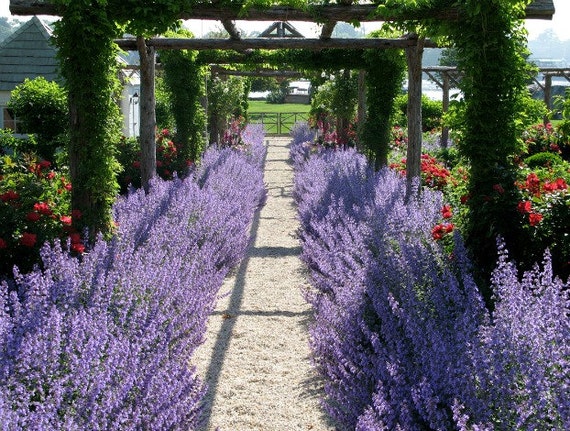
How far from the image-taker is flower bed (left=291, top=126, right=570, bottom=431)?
8.38 ft

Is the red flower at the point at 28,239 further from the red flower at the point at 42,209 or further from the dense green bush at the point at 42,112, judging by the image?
the dense green bush at the point at 42,112

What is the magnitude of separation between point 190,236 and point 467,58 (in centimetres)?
288

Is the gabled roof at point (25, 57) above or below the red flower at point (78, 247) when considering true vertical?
above

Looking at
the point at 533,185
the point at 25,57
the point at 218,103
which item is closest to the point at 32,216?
the point at 533,185

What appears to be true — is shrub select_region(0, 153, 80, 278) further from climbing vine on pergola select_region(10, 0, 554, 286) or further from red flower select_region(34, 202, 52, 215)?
climbing vine on pergola select_region(10, 0, 554, 286)

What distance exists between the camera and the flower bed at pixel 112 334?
2.76m

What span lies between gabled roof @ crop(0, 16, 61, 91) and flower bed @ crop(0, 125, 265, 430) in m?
11.0

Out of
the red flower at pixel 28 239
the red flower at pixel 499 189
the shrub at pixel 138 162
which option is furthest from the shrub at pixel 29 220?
the shrub at pixel 138 162

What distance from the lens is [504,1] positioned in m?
5.36

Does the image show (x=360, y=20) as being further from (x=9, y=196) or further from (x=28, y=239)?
(x=28, y=239)

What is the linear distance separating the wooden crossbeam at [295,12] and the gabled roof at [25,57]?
10.4 m

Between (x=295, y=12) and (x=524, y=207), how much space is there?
3086 millimetres

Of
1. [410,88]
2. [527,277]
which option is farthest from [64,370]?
[410,88]

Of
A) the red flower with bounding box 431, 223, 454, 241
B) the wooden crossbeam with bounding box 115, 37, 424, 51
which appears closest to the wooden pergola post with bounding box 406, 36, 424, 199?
the wooden crossbeam with bounding box 115, 37, 424, 51
